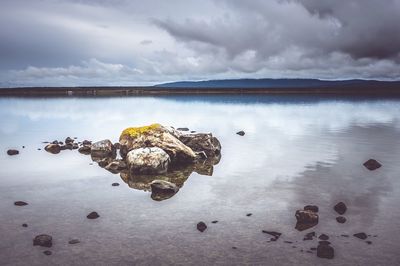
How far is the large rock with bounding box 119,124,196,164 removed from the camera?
15.3 m

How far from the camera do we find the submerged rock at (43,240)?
723 cm

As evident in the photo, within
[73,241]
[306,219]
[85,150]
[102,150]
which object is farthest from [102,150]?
[306,219]

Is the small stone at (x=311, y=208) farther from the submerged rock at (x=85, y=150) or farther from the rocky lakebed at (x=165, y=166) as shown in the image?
the submerged rock at (x=85, y=150)

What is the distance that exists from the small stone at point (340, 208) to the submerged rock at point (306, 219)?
3.06 ft

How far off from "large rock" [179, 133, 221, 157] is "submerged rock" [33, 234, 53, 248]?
10.8 metres

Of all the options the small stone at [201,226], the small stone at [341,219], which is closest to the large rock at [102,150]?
the small stone at [201,226]

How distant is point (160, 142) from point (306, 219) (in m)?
8.48

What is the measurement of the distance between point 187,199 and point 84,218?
3036mm

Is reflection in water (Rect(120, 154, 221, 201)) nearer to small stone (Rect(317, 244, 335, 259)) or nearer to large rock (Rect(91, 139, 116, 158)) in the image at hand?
large rock (Rect(91, 139, 116, 158))

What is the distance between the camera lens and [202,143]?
17938 millimetres

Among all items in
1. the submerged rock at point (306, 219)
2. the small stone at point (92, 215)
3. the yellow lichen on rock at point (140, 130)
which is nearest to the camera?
the submerged rock at point (306, 219)

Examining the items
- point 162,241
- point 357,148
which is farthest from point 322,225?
point 357,148

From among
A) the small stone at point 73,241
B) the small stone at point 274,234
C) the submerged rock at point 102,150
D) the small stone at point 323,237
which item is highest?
the small stone at point 323,237

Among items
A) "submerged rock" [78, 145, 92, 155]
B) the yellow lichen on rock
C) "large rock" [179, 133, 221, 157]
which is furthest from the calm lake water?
the yellow lichen on rock
